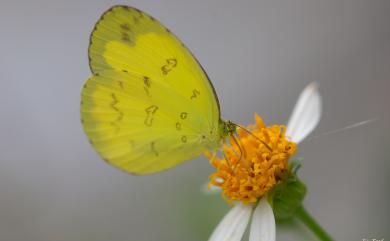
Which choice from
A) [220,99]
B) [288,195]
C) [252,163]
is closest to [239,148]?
[252,163]

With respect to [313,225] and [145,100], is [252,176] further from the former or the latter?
[145,100]

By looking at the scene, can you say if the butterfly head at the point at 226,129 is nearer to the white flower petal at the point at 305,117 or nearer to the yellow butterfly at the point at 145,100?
the yellow butterfly at the point at 145,100

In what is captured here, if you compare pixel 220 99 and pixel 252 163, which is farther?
pixel 220 99

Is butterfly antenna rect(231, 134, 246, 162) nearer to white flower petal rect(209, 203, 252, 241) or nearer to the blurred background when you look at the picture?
white flower petal rect(209, 203, 252, 241)

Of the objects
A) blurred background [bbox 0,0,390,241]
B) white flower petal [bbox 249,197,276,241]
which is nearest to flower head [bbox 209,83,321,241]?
white flower petal [bbox 249,197,276,241]

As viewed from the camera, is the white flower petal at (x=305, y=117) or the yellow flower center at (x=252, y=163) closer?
the yellow flower center at (x=252, y=163)

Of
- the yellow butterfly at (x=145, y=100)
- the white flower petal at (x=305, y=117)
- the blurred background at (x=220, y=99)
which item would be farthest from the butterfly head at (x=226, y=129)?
the blurred background at (x=220, y=99)

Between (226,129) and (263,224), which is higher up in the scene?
(226,129)
